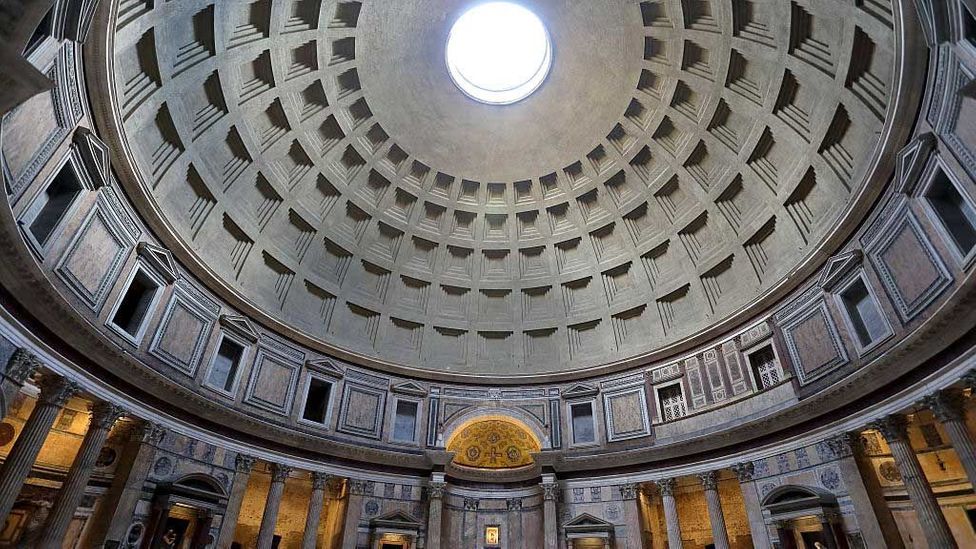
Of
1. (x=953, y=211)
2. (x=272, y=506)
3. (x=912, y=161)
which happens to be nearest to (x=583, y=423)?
(x=272, y=506)

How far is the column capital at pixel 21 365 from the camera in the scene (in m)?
11.9

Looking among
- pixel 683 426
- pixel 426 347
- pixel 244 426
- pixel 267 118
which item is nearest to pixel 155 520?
pixel 244 426

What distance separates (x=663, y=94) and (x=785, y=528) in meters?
19.0

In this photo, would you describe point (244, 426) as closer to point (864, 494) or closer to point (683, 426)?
point (683, 426)

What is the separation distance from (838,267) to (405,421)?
20103 mm

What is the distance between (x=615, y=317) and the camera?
27.1m

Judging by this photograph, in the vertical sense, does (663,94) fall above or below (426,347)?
above

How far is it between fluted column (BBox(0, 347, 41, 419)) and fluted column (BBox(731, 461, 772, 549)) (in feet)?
75.3

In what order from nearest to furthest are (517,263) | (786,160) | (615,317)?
(786,160)
(615,317)
(517,263)

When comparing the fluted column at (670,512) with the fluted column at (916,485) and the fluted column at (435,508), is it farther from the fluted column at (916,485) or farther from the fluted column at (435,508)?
the fluted column at (435,508)

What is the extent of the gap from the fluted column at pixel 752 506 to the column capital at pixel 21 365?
75.6 feet

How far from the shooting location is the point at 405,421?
2525 cm

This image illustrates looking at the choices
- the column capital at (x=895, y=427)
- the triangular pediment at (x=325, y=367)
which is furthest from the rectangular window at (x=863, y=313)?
the triangular pediment at (x=325, y=367)

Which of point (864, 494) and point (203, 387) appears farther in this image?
point (203, 387)
